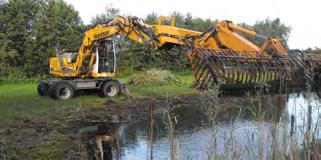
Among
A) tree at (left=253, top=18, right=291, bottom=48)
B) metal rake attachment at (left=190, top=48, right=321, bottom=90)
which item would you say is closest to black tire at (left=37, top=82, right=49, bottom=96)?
metal rake attachment at (left=190, top=48, right=321, bottom=90)

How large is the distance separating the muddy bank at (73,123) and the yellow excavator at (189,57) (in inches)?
25.0

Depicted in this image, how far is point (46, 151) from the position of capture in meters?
6.92

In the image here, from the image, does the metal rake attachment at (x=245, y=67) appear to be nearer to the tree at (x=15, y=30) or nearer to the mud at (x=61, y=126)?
the mud at (x=61, y=126)

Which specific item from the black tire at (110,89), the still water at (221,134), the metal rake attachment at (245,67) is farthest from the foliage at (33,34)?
the metal rake attachment at (245,67)

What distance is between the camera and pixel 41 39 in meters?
22.4

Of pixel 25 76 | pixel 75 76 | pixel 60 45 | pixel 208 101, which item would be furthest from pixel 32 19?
pixel 208 101

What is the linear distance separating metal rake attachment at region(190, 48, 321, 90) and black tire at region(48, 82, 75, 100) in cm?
620

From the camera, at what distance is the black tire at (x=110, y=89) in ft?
44.3

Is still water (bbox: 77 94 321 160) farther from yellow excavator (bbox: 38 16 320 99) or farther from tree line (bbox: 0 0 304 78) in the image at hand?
tree line (bbox: 0 0 304 78)

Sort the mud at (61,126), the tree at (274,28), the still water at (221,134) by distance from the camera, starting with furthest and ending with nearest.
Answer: the tree at (274,28) < the mud at (61,126) < the still water at (221,134)

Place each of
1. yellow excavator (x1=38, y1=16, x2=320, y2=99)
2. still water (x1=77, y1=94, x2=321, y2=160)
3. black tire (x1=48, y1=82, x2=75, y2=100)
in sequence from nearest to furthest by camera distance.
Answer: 1. still water (x1=77, y1=94, x2=321, y2=160)
2. yellow excavator (x1=38, y1=16, x2=320, y2=99)
3. black tire (x1=48, y1=82, x2=75, y2=100)

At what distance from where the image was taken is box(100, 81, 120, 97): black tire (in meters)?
13.5

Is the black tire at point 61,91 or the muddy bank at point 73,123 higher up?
the black tire at point 61,91

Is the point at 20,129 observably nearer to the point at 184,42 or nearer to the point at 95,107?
the point at 95,107
